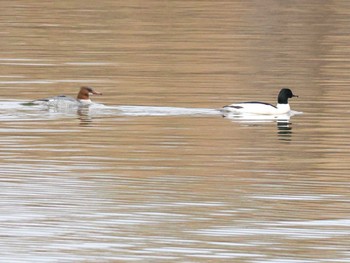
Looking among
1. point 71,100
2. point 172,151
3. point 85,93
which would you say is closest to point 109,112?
point 71,100

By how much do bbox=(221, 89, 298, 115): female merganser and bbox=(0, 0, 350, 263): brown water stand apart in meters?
0.29

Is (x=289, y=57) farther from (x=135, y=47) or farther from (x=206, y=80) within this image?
(x=206, y=80)

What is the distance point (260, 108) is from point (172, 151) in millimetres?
5044

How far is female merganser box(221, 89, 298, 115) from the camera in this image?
22.5m

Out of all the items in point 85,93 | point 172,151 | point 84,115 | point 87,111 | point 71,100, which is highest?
point 85,93

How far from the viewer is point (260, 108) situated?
2303cm

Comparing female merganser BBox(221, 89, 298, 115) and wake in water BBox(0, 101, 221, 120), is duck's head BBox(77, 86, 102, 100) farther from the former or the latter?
female merganser BBox(221, 89, 298, 115)

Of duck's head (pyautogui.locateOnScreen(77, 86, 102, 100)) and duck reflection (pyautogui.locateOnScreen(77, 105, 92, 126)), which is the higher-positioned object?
duck's head (pyautogui.locateOnScreen(77, 86, 102, 100))

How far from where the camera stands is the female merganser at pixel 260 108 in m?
22.5

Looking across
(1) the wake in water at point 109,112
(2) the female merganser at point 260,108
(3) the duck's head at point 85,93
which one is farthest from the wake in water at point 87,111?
(3) the duck's head at point 85,93

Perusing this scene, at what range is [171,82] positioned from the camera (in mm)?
A: 27422

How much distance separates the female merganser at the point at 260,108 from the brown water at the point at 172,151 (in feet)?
0.95

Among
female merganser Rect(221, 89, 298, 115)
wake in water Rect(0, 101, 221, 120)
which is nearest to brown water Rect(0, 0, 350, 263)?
wake in water Rect(0, 101, 221, 120)

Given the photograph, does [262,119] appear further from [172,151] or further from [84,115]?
[172,151]
